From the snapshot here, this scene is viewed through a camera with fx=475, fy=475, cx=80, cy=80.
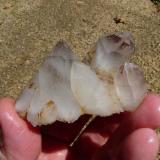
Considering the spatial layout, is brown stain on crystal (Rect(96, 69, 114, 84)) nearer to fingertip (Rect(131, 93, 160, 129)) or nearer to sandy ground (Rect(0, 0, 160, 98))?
fingertip (Rect(131, 93, 160, 129))

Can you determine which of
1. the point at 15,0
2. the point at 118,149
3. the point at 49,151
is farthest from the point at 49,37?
the point at 118,149

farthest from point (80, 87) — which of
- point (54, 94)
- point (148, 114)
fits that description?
point (148, 114)

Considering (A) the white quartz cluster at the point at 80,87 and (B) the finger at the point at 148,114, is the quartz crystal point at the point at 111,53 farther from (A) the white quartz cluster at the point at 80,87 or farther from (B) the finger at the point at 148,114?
(B) the finger at the point at 148,114

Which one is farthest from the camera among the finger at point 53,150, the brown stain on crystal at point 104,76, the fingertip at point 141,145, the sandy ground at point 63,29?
the sandy ground at point 63,29

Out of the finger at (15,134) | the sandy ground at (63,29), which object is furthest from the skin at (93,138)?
the sandy ground at (63,29)

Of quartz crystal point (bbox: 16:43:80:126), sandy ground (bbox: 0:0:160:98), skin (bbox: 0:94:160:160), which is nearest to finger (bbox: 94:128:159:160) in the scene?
skin (bbox: 0:94:160:160)

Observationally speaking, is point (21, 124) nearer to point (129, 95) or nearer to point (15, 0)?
point (129, 95)
